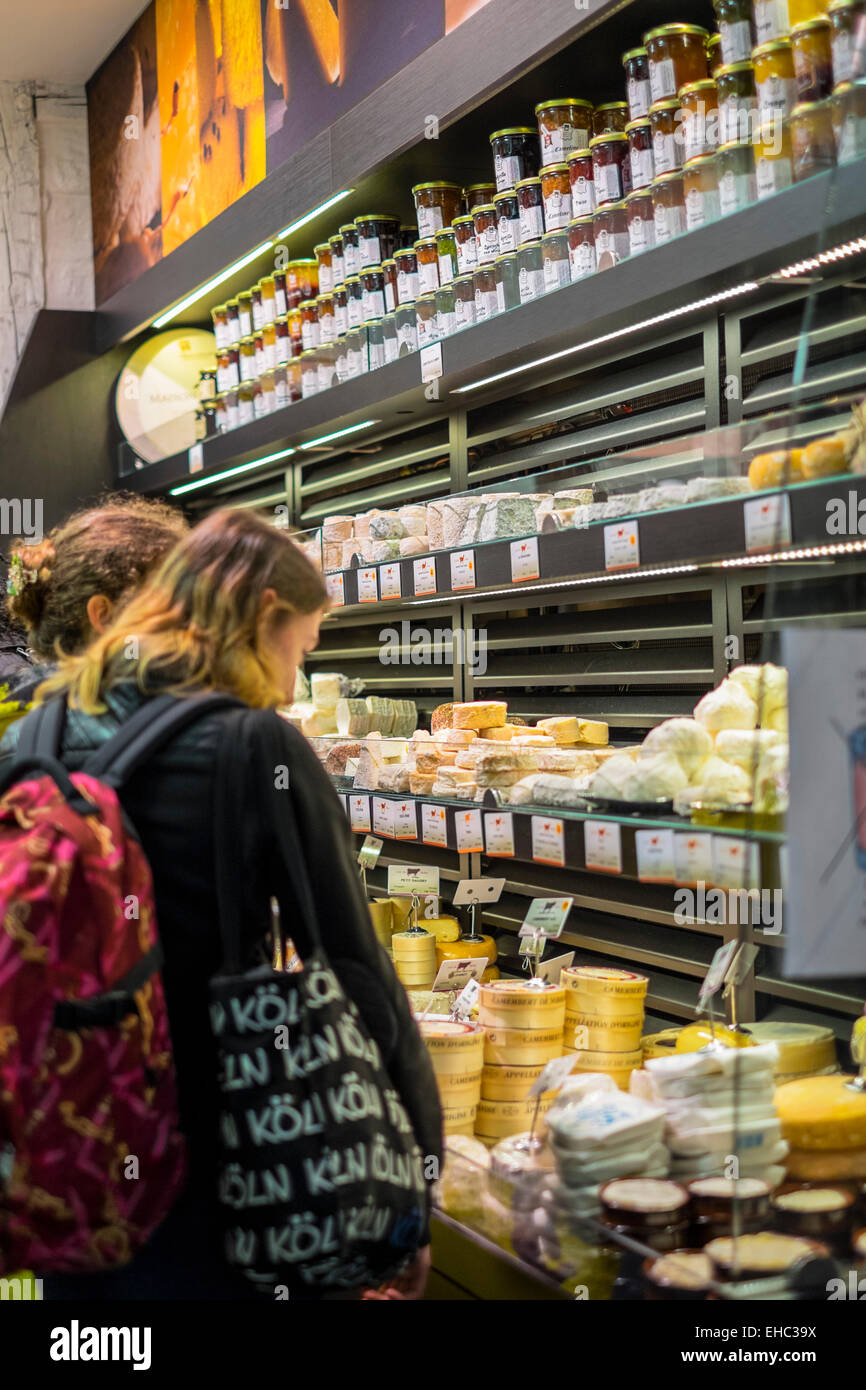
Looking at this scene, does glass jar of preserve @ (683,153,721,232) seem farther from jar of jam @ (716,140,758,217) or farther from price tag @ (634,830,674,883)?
price tag @ (634,830,674,883)

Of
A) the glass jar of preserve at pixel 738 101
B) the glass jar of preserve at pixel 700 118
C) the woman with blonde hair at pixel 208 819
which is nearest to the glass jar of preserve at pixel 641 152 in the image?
the glass jar of preserve at pixel 700 118

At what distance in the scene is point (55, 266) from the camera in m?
5.73

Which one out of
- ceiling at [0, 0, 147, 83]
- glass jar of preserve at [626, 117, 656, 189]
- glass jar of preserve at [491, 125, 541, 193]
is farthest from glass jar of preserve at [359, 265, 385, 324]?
ceiling at [0, 0, 147, 83]

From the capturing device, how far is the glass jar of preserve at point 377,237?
3.30 m

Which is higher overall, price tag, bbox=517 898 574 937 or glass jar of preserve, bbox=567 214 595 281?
glass jar of preserve, bbox=567 214 595 281

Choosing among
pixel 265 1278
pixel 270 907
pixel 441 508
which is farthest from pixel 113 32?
pixel 265 1278

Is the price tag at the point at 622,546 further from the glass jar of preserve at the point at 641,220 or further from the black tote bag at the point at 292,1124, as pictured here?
the black tote bag at the point at 292,1124

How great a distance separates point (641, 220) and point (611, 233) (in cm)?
10

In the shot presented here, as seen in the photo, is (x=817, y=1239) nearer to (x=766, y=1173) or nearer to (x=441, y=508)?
(x=766, y=1173)

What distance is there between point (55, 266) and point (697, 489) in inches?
189

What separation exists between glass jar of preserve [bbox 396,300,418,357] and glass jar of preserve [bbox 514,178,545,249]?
55cm

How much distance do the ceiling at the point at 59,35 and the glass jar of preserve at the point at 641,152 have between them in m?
3.49

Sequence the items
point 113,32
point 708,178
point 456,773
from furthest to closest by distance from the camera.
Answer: point 113,32
point 456,773
point 708,178

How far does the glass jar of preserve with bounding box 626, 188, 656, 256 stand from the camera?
2.22 metres
